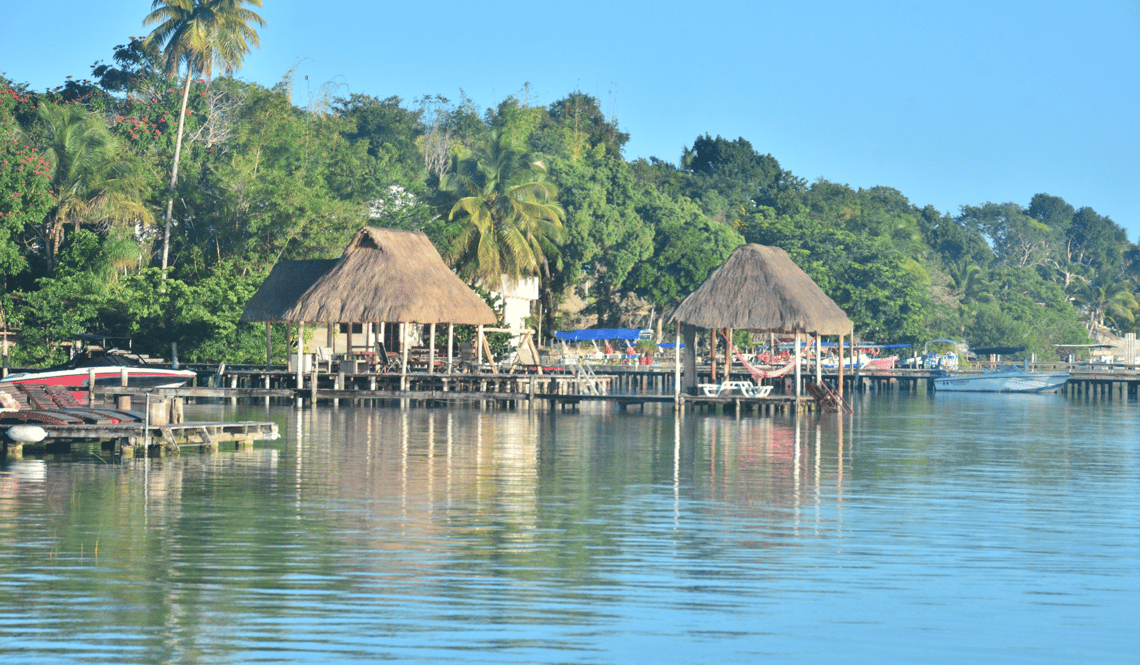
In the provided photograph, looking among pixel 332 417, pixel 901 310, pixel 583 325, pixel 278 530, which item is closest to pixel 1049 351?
pixel 901 310

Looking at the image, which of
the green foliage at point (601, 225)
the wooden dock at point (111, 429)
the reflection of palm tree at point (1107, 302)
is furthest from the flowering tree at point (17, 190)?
the reflection of palm tree at point (1107, 302)

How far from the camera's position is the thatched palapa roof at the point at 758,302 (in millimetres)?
35906

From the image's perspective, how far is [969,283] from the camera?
9556 cm

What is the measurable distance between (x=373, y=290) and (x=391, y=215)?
12.7m

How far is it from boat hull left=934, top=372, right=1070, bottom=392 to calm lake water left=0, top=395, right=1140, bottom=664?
36744 millimetres

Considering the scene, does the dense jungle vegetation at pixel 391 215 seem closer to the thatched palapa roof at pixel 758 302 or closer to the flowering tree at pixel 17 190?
the flowering tree at pixel 17 190

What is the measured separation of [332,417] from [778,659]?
25.0 meters

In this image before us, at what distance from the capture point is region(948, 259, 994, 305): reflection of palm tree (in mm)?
90125

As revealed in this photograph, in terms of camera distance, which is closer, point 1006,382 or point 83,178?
point 83,178

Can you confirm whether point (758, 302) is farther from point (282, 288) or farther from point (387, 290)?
point (282, 288)

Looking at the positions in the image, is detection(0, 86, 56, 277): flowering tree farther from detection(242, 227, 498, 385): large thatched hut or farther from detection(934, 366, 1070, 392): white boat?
detection(934, 366, 1070, 392): white boat

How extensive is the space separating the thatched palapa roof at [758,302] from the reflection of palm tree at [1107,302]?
2712 inches

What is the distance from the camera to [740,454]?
78.1 feet

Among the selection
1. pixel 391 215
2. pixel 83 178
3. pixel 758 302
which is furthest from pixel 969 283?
pixel 83 178
